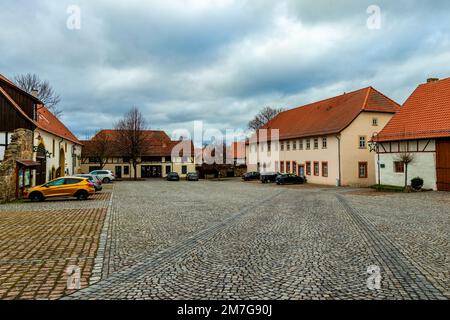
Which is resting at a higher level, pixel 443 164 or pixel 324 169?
pixel 443 164

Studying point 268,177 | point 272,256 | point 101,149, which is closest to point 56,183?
point 272,256

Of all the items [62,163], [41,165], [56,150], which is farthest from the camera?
[62,163]

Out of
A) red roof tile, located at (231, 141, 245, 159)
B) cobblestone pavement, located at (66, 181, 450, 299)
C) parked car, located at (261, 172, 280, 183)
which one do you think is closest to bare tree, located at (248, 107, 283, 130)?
red roof tile, located at (231, 141, 245, 159)

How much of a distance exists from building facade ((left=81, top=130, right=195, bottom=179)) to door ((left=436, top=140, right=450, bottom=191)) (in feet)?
148

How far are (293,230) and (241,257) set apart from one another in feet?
12.4

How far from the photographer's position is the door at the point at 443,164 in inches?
1003

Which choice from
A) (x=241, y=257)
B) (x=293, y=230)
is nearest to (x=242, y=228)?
(x=293, y=230)

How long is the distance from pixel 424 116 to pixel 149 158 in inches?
1870

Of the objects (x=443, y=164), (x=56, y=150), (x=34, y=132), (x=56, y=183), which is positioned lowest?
(x=56, y=183)

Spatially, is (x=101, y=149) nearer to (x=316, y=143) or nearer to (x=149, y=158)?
(x=149, y=158)

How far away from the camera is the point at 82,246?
9.13 meters

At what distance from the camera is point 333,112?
136 ft
